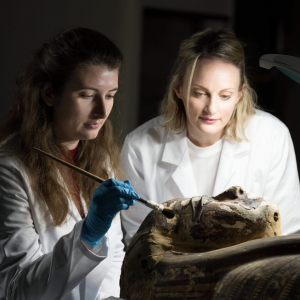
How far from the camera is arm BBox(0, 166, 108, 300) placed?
1345 millimetres

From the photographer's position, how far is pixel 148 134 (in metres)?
2.17

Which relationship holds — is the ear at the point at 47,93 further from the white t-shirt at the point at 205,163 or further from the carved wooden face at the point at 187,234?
the white t-shirt at the point at 205,163

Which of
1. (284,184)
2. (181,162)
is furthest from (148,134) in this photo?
(284,184)

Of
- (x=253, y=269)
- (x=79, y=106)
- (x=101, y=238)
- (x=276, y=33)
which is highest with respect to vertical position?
(x=276, y=33)

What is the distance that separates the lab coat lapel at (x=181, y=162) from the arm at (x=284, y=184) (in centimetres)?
32

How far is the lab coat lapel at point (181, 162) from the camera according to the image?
203 cm

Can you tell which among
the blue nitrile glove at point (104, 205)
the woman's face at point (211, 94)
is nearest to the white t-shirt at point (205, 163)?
the woman's face at point (211, 94)

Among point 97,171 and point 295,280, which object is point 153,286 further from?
point 97,171

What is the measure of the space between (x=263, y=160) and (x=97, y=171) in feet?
2.42

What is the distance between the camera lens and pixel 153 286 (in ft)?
3.76

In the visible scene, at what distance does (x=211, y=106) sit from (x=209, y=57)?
0.20m

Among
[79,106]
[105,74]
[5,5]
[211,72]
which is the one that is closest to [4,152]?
[79,106]

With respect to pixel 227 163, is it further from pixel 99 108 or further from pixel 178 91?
pixel 99 108

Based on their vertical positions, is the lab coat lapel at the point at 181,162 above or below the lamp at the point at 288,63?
below
